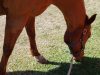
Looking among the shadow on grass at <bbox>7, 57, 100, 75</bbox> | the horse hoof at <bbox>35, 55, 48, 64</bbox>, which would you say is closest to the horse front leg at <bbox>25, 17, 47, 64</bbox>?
the horse hoof at <bbox>35, 55, 48, 64</bbox>

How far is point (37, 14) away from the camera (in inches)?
135

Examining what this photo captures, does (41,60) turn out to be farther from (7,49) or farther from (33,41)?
(7,49)

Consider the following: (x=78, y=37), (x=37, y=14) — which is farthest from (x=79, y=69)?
(x=37, y=14)

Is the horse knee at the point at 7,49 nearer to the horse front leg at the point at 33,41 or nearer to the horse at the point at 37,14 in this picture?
the horse at the point at 37,14

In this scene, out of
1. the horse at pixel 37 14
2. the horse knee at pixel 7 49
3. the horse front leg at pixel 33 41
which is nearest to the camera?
the horse at pixel 37 14

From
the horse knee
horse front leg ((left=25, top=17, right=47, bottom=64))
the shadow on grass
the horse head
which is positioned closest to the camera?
the horse knee

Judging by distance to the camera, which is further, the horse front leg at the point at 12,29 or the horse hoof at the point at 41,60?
the horse hoof at the point at 41,60

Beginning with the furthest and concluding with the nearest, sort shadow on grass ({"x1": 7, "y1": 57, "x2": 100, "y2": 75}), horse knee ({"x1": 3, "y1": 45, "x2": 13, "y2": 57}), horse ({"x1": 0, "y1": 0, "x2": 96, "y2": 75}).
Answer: shadow on grass ({"x1": 7, "y1": 57, "x2": 100, "y2": 75})
horse knee ({"x1": 3, "y1": 45, "x2": 13, "y2": 57})
horse ({"x1": 0, "y1": 0, "x2": 96, "y2": 75})

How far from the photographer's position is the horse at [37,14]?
10.5 feet

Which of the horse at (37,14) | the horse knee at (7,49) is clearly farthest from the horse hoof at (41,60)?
the horse knee at (7,49)

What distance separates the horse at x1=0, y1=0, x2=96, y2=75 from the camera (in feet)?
10.5

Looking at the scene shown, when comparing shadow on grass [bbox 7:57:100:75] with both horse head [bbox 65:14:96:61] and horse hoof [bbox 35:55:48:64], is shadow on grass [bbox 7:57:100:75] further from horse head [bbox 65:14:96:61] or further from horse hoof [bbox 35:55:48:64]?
horse head [bbox 65:14:96:61]

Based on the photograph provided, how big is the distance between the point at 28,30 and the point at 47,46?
1.60ft

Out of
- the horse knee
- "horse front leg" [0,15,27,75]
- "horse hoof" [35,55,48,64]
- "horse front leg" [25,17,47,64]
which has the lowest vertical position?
"horse hoof" [35,55,48,64]
